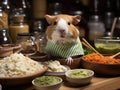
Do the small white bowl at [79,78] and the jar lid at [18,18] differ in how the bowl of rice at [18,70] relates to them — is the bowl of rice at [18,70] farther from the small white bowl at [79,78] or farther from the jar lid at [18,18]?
the jar lid at [18,18]

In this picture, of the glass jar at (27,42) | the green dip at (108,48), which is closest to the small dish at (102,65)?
the green dip at (108,48)

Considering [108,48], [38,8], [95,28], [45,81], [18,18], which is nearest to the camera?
[45,81]

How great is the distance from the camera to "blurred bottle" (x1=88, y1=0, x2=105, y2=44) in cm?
177

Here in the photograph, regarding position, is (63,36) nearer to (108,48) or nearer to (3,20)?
(108,48)

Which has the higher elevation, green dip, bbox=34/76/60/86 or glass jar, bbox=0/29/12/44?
glass jar, bbox=0/29/12/44

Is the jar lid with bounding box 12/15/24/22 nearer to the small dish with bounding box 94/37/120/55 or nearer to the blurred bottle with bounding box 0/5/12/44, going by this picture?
the blurred bottle with bounding box 0/5/12/44

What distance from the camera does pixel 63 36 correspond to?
3.37 feet

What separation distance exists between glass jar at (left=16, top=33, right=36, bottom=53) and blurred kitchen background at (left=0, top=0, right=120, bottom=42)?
212mm

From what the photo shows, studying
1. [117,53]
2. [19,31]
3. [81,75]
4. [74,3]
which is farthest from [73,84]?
[74,3]

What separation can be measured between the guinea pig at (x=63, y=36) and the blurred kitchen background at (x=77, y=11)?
352 millimetres

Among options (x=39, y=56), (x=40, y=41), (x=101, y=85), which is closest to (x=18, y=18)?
(x=40, y=41)

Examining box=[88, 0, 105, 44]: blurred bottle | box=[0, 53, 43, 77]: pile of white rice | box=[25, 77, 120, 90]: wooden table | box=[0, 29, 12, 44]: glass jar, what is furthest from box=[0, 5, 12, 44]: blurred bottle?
box=[88, 0, 105, 44]: blurred bottle

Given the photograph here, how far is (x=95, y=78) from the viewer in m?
1.01

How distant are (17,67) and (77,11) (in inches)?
39.9
